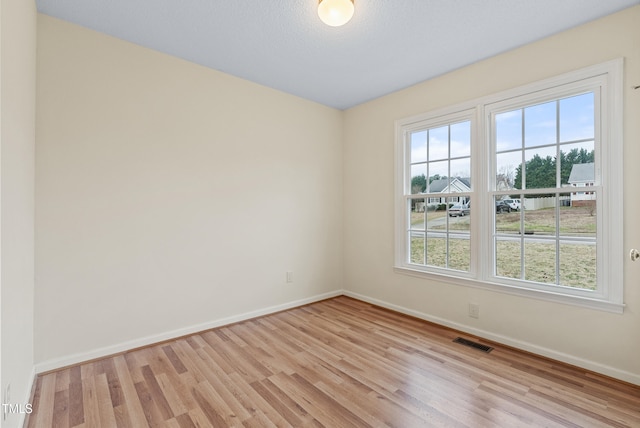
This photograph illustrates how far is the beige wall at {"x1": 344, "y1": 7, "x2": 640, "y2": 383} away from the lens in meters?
2.11

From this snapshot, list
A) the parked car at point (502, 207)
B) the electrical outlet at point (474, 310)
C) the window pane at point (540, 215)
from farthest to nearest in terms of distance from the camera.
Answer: the electrical outlet at point (474, 310), the parked car at point (502, 207), the window pane at point (540, 215)

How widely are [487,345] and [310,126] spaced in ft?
10.2

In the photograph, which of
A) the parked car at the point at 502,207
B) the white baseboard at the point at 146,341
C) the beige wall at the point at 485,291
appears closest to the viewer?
the beige wall at the point at 485,291

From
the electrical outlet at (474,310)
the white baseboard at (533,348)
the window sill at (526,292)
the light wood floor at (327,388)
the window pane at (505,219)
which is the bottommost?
the light wood floor at (327,388)

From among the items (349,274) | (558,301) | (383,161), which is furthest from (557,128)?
(349,274)

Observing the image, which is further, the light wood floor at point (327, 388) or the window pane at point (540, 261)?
the window pane at point (540, 261)

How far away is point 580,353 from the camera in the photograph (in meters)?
2.30

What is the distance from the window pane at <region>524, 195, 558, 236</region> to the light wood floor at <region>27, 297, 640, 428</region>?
41.3 inches

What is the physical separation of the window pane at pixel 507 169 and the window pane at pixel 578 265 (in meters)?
0.65

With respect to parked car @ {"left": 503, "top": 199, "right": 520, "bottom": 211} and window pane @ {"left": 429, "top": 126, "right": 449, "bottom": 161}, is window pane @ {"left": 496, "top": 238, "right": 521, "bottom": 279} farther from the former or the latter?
window pane @ {"left": 429, "top": 126, "right": 449, "bottom": 161}

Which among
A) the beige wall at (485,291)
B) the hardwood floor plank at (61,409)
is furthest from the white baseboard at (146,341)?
the beige wall at (485,291)

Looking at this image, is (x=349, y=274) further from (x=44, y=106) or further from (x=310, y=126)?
(x=44, y=106)

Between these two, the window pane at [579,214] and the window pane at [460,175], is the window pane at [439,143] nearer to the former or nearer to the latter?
the window pane at [460,175]

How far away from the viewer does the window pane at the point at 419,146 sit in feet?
11.2
